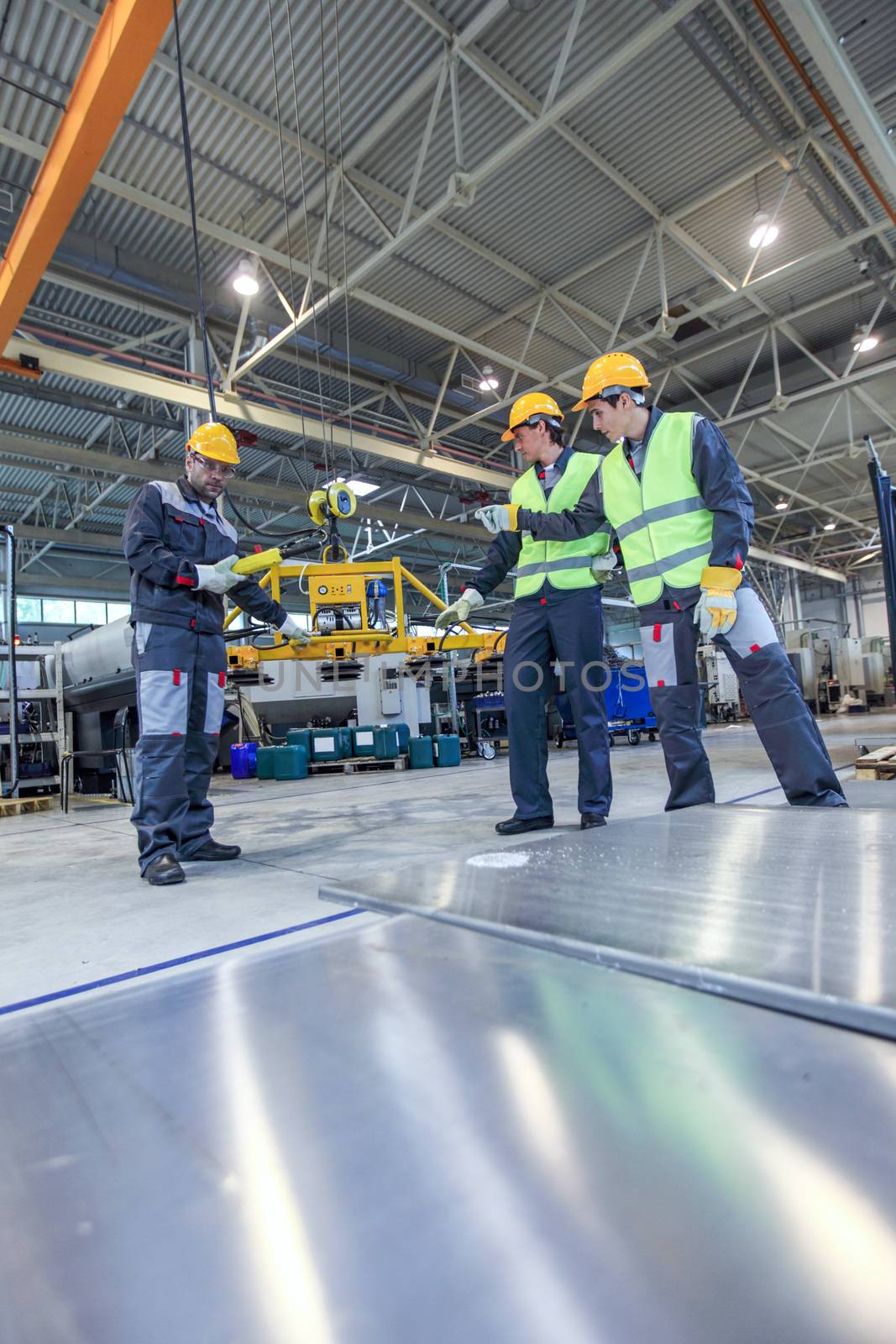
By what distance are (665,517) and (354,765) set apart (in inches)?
238

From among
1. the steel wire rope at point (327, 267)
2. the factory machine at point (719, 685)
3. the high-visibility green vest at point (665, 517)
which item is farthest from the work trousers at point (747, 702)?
the factory machine at point (719, 685)

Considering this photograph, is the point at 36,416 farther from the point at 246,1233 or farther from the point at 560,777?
the point at 246,1233

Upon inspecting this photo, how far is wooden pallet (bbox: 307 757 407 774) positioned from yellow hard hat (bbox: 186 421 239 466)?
5.27 meters

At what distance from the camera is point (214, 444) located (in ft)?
9.40

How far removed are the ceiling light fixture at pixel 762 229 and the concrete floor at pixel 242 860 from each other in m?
5.03

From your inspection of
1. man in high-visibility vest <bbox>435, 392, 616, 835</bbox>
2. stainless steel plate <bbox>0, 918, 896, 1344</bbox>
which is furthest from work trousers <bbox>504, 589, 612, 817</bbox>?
stainless steel plate <bbox>0, 918, 896, 1344</bbox>

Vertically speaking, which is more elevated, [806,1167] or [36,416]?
[36,416]

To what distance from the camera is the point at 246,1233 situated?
52 cm

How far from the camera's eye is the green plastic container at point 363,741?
8.04 metres

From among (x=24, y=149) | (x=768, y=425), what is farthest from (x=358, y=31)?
(x=768, y=425)

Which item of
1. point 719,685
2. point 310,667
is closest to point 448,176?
point 310,667

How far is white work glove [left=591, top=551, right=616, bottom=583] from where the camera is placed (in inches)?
112

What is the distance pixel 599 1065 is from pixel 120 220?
847cm

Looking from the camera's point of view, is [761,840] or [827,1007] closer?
[827,1007]
